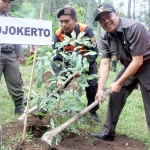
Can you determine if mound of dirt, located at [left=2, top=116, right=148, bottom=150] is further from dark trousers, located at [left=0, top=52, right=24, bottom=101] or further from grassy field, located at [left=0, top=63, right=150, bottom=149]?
dark trousers, located at [left=0, top=52, right=24, bottom=101]

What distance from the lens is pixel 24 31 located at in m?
2.69

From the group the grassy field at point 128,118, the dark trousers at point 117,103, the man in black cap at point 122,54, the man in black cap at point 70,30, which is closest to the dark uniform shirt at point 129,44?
the man in black cap at point 122,54

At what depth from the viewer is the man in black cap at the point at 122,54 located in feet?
10.4

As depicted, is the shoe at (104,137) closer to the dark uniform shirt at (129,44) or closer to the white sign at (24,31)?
the dark uniform shirt at (129,44)

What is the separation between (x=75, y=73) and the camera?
9.98 ft

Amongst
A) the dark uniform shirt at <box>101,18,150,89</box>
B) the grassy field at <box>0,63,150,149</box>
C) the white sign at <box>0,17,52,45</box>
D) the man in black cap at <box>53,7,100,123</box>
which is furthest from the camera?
the grassy field at <box>0,63,150,149</box>

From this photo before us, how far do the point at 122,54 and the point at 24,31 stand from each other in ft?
4.32

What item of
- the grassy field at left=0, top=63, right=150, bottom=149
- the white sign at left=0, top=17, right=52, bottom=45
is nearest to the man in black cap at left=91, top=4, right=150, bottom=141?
the grassy field at left=0, top=63, right=150, bottom=149

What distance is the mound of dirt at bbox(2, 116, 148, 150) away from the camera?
3033 millimetres

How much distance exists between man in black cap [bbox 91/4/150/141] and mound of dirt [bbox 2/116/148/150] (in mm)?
206

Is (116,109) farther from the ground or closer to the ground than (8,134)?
farther from the ground

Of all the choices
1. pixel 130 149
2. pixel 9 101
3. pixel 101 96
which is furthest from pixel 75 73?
pixel 9 101

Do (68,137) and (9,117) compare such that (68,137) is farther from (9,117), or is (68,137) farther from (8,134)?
(9,117)

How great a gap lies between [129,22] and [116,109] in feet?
3.84
